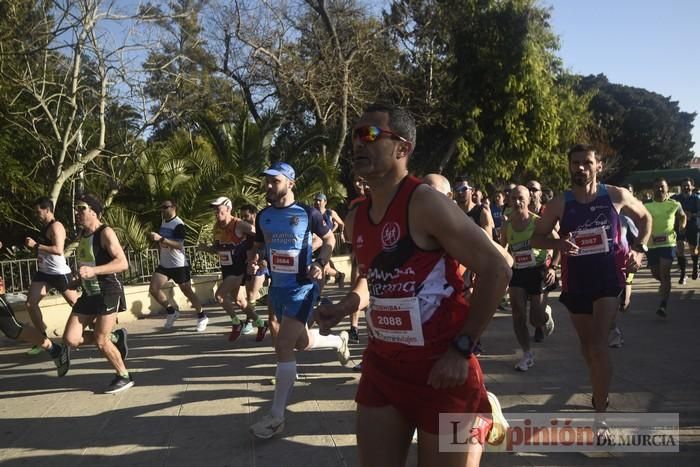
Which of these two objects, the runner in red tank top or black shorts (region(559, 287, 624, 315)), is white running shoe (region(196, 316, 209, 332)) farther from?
the runner in red tank top

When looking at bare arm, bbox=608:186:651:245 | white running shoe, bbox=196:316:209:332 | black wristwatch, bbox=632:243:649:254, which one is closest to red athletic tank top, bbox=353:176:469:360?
bare arm, bbox=608:186:651:245

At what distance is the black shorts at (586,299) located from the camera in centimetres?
398

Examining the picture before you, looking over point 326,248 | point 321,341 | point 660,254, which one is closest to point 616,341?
point 660,254

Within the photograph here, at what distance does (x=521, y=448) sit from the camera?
390cm

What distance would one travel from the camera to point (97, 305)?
5660 mm

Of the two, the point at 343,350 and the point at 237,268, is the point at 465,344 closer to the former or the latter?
the point at 343,350

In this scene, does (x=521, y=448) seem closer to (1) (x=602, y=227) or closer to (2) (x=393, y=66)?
(1) (x=602, y=227)

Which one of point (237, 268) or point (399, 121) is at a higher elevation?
point (399, 121)

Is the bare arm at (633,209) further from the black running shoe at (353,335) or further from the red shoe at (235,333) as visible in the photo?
the red shoe at (235,333)

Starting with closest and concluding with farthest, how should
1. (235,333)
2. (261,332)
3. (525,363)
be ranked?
(525,363), (261,332), (235,333)

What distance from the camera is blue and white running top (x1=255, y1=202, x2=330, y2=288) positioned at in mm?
5078

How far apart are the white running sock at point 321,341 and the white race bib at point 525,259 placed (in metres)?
2.20

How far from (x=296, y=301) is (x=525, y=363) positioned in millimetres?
2654

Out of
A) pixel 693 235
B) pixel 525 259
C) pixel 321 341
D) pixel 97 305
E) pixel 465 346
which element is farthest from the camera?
pixel 693 235
